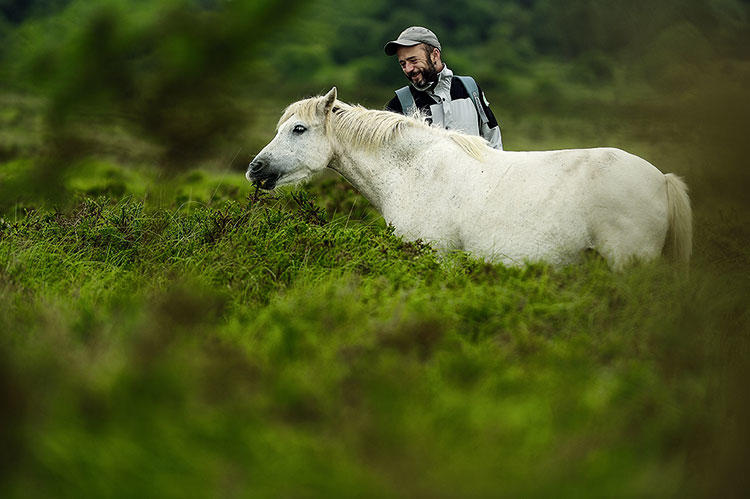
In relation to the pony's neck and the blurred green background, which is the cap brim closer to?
the pony's neck

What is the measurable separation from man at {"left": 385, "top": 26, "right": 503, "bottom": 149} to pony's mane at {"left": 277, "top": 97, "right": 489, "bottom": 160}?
1.62 ft

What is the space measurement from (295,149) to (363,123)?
1.62 ft

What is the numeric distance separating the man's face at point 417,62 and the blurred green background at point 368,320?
2413 millimetres

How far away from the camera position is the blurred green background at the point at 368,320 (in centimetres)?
75

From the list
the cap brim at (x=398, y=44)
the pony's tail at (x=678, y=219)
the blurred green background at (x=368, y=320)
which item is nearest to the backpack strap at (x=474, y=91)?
the cap brim at (x=398, y=44)

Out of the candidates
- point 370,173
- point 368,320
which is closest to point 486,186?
point 370,173

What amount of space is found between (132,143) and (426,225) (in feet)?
11.7

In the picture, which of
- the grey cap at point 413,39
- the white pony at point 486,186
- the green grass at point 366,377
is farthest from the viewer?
the grey cap at point 413,39

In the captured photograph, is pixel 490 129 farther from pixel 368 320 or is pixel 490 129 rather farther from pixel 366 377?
pixel 366 377

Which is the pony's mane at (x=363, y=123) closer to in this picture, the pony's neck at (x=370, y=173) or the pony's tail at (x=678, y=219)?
the pony's neck at (x=370, y=173)

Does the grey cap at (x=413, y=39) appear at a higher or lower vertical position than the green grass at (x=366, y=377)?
higher

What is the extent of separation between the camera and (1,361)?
33.8 inches

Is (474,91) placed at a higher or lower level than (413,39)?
lower

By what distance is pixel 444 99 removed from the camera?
207 inches
